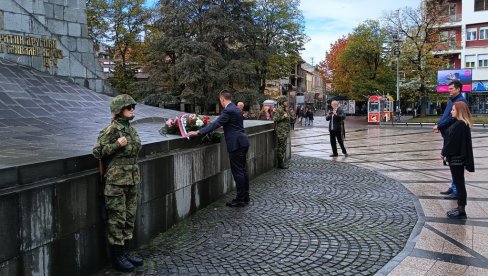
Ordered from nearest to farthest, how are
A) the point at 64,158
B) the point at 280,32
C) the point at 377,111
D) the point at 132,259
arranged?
1. the point at 64,158
2. the point at 132,259
3. the point at 377,111
4. the point at 280,32

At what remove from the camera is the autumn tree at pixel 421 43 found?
4234 centimetres

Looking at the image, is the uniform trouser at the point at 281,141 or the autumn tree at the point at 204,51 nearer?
the uniform trouser at the point at 281,141

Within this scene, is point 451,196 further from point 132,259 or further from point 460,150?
point 132,259

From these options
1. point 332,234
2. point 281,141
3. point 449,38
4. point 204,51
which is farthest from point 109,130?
point 449,38

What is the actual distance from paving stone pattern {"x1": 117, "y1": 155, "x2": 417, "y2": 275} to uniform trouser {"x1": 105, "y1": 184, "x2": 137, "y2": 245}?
16.3 inches

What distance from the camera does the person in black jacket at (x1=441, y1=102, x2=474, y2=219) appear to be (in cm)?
645

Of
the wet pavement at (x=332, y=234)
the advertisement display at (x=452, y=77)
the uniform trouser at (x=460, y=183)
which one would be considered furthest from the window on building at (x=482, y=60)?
the uniform trouser at (x=460, y=183)

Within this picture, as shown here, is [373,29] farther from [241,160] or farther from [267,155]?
[241,160]

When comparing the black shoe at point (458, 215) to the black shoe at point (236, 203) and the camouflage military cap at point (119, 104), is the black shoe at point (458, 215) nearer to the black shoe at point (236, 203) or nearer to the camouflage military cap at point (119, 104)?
the black shoe at point (236, 203)

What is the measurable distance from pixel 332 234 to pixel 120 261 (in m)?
2.73

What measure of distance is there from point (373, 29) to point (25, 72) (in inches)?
1874

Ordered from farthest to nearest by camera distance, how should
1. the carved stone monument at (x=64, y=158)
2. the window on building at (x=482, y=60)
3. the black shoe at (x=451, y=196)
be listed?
the window on building at (x=482, y=60), the black shoe at (x=451, y=196), the carved stone monument at (x=64, y=158)

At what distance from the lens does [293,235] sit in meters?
5.77

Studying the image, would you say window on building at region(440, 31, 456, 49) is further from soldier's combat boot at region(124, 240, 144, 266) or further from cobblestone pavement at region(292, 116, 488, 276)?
soldier's combat boot at region(124, 240, 144, 266)
